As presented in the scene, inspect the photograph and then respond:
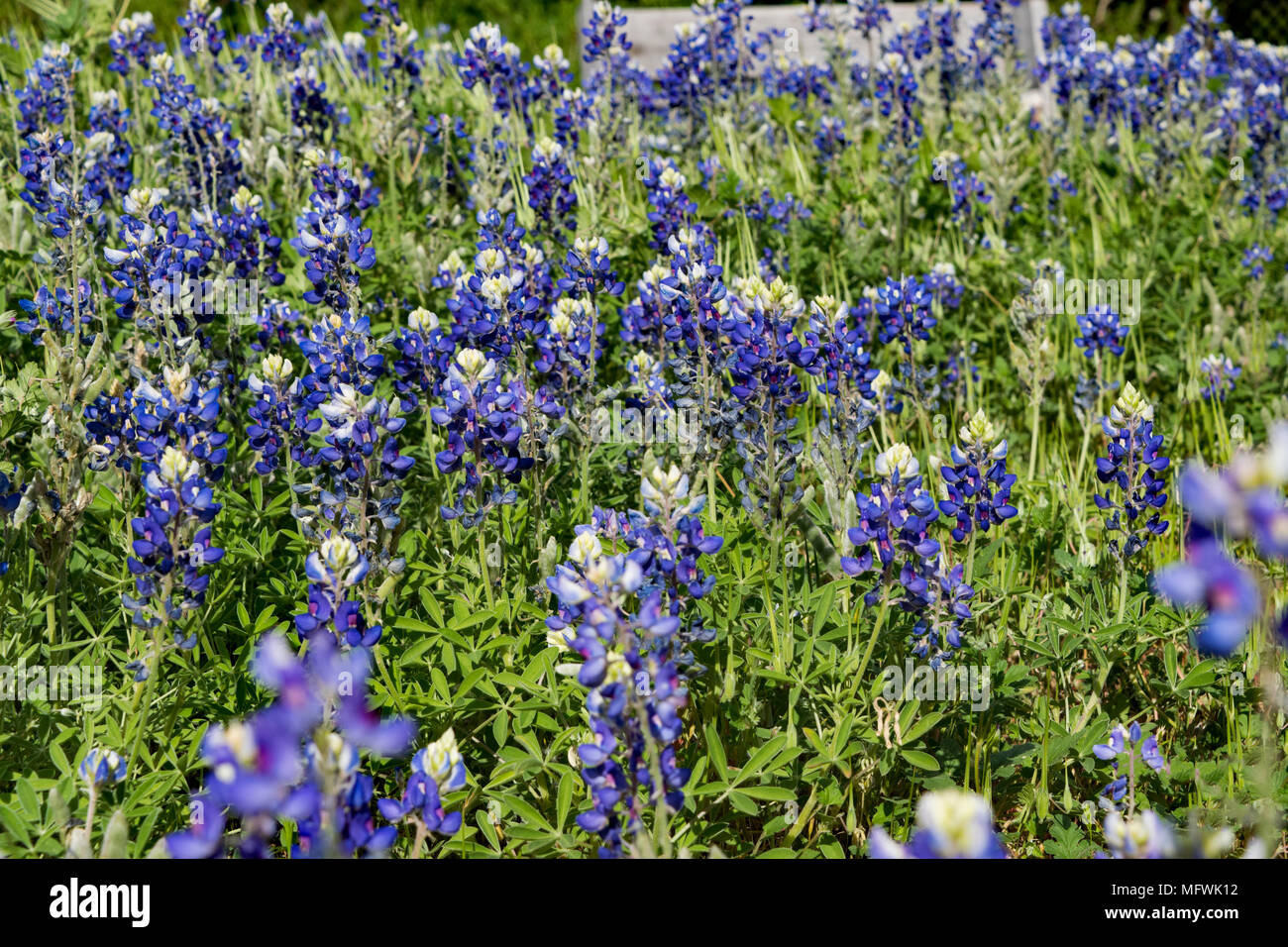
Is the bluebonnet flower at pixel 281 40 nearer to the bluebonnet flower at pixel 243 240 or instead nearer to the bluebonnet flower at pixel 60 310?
the bluebonnet flower at pixel 243 240

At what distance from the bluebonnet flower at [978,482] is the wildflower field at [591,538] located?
0.01 metres

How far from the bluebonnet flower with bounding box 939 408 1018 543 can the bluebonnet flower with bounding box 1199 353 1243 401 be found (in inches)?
64.4

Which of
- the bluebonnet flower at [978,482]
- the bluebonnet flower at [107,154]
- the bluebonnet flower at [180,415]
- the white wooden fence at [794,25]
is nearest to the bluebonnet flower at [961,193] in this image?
the bluebonnet flower at [978,482]

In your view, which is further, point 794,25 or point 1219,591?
point 794,25

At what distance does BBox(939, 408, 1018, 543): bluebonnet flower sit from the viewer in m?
2.56

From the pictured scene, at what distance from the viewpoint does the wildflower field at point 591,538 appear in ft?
6.21

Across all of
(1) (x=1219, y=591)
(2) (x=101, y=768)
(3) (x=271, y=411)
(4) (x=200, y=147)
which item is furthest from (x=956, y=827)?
(4) (x=200, y=147)

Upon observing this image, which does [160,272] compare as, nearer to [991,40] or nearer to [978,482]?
[978,482]

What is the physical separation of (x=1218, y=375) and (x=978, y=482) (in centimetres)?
181

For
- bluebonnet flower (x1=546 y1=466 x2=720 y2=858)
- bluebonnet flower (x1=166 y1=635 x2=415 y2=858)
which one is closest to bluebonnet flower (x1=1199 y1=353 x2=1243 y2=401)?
bluebonnet flower (x1=546 y1=466 x2=720 y2=858)

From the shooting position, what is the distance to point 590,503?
3.14 m

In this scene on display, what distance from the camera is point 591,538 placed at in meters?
2.02
